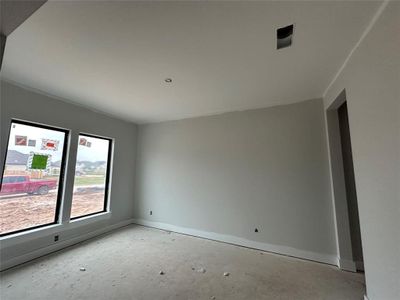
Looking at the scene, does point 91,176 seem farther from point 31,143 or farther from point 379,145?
point 379,145

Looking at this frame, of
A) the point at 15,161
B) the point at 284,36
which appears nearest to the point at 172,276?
the point at 15,161

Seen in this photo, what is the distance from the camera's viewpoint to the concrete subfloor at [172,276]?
1.97m

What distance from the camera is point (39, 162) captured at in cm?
286

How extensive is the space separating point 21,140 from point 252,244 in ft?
13.8

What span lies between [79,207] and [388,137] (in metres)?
4.52

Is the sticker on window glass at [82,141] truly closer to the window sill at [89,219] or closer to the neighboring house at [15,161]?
the neighboring house at [15,161]

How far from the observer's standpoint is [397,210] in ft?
4.13

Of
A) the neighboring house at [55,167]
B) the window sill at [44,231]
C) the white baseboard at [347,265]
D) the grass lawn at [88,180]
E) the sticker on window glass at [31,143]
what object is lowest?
the white baseboard at [347,265]

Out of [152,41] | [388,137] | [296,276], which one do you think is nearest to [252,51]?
[152,41]

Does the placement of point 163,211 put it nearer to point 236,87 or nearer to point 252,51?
point 236,87

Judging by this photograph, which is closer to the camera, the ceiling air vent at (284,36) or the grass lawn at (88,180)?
the ceiling air vent at (284,36)

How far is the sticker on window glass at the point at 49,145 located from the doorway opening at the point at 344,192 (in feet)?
15.0

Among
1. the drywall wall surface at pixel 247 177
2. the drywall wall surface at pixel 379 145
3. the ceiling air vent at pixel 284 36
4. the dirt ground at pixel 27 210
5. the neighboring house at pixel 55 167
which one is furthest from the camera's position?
the neighboring house at pixel 55 167

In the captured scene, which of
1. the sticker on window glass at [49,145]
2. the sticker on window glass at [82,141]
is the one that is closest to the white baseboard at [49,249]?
the sticker on window glass at [49,145]
